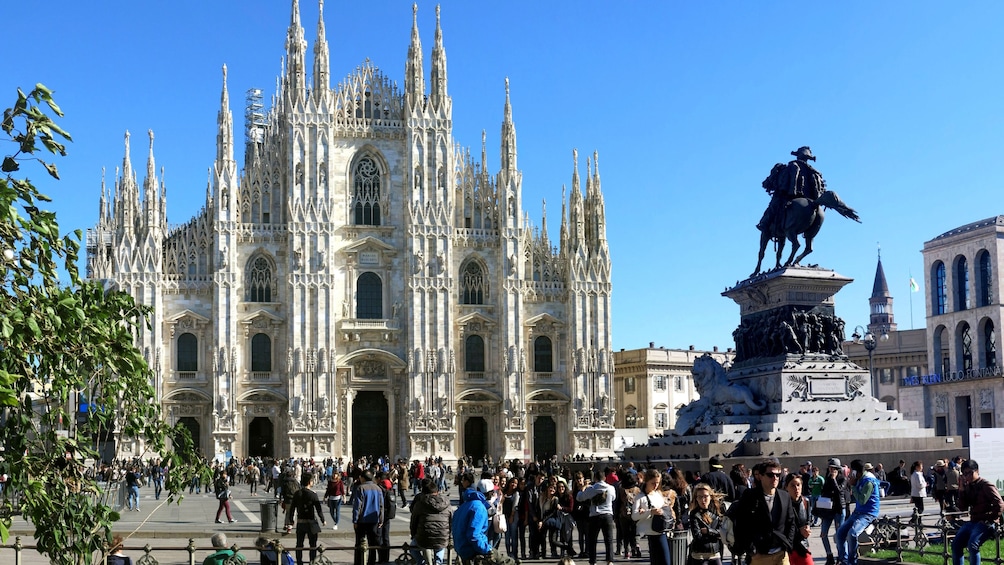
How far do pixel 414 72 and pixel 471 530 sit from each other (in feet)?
161

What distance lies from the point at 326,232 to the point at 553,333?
12.8 meters

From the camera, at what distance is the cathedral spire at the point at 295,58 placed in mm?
60000

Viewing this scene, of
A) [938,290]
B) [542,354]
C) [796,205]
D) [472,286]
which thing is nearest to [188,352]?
[472,286]

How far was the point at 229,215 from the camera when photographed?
194ft

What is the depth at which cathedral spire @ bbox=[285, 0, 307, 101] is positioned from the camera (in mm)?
60000

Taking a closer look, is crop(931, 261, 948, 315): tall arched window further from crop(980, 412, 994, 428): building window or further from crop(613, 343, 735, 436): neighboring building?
crop(613, 343, 735, 436): neighboring building

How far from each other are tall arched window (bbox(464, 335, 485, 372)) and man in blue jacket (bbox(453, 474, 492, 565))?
155ft

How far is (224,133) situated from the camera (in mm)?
59188

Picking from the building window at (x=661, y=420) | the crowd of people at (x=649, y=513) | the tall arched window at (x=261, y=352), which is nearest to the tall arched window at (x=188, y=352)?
the tall arched window at (x=261, y=352)

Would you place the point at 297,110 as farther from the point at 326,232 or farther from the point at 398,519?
the point at 398,519

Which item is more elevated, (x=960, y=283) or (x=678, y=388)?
(x=960, y=283)

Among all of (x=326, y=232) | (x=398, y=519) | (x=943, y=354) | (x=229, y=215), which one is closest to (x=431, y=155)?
(x=326, y=232)

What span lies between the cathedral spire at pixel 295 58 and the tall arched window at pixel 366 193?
4.74 m

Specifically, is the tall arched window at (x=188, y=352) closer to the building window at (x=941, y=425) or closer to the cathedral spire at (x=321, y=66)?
the cathedral spire at (x=321, y=66)
